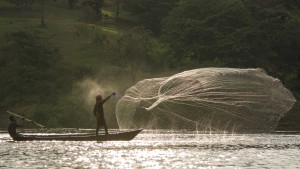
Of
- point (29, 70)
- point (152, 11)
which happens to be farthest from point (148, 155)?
point (152, 11)

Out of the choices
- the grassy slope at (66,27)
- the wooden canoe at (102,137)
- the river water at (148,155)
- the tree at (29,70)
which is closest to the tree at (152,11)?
the grassy slope at (66,27)

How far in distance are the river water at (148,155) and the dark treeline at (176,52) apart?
29.5m

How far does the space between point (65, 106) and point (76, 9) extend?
206 feet

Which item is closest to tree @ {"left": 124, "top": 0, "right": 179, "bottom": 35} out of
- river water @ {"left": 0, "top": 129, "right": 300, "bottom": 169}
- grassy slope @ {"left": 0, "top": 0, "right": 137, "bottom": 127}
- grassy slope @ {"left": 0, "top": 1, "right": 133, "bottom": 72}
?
grassy slope @ {"left": 0, "top": 0, "right": 137, "bottom": 127}

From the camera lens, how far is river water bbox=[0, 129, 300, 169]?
29719 millimetres

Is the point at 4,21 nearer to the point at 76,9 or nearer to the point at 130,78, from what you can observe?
the point at 76,9

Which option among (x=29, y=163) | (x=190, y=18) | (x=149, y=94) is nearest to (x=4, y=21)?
(x=190, y=18)

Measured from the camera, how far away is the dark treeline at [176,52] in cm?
8225

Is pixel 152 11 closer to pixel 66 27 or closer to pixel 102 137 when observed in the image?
pixel 66 27

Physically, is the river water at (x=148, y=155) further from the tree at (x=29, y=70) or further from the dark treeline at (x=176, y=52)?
the tree at (x=29, y=70)

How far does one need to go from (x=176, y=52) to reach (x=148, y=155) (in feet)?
209

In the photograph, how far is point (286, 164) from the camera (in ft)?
99.3

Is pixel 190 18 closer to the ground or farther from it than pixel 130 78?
farther from it

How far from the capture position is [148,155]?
34.0m
